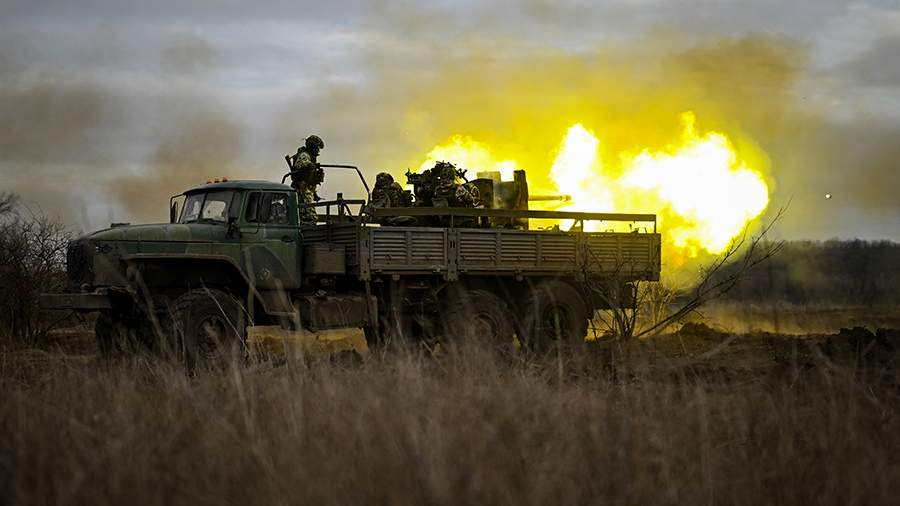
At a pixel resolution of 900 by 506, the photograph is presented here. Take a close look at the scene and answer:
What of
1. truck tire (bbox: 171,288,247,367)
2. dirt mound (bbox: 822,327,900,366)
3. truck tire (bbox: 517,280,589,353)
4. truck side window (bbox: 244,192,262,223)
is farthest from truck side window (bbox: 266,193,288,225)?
dirt mound (bbox: 822,327,900,366)

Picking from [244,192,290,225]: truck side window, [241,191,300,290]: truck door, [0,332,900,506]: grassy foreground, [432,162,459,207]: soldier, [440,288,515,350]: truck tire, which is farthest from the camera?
[432,162,459,207]: soldier

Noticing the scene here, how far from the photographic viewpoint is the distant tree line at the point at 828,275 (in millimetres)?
47969

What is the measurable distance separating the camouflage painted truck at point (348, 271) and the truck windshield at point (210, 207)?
0.06ft

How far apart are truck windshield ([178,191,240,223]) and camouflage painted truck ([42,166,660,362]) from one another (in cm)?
2

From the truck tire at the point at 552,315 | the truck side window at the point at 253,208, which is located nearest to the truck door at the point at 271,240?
the truck side window at the point at 253,208

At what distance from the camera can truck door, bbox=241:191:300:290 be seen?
15.1 m

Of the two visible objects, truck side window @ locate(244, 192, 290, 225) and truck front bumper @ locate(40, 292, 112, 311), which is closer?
truck front bumper @ locate(40, 292, 112, 311)

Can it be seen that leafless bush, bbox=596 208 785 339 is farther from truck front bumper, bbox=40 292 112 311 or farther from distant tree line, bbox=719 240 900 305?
distant tree line, bbox=719 240 900 305

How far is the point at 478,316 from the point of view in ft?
54.8

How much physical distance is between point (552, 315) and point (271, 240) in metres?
4.99

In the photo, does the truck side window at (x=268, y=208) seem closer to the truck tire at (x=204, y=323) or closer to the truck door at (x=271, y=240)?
the truck door at (x=271, y=240)

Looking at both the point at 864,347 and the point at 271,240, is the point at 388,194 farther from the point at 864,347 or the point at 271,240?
the point at 864,347

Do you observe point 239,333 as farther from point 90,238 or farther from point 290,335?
point 290,335

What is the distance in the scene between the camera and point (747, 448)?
7.82 meters
